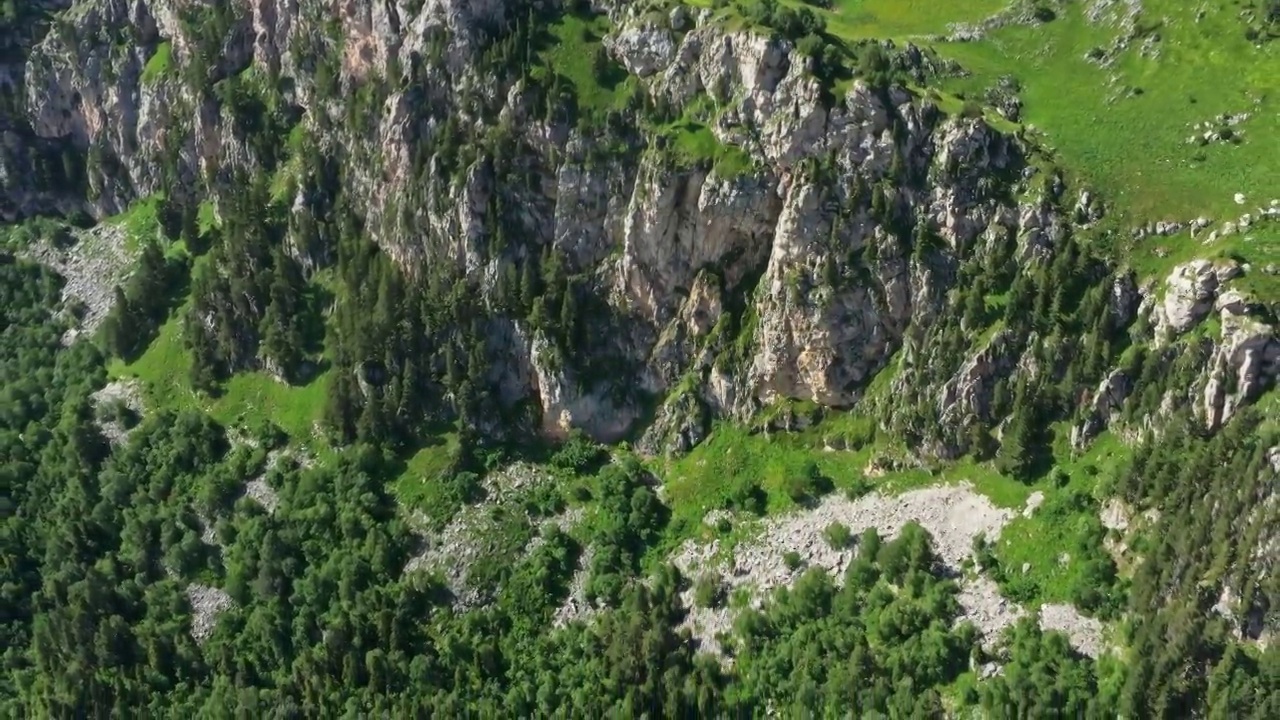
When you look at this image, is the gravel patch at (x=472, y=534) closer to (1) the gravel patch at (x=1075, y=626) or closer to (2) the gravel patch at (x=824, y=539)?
(2) the gravel patch at (x=824, y=539)

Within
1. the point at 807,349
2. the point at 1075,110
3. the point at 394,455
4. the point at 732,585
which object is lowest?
the point at 732,585

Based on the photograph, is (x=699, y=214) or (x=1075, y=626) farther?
(x=699, y=214)

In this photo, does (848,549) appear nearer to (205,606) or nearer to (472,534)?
(472,534)

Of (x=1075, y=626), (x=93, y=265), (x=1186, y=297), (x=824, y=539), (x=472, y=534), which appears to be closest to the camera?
(x=1186, y=297)

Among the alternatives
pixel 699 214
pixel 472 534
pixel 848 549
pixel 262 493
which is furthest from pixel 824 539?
pixel 262 493

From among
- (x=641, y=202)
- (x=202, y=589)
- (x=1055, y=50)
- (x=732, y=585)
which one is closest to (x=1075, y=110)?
(x=1055, y=50)

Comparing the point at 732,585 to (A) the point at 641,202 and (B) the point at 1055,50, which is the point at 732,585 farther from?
(B) the point at 1055,50

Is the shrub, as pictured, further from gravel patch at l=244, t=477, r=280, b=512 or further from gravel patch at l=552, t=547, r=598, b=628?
gravel patch at l=244, t=477, r=280, b=512
